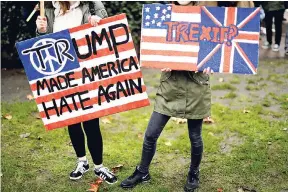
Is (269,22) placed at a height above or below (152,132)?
below

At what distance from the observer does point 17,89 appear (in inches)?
278

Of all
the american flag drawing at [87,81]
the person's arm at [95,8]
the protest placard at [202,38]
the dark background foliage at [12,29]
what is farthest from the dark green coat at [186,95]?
the dark background foliage at [12,29]

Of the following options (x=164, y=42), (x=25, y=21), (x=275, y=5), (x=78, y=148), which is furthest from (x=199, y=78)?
(x=275, y=5)

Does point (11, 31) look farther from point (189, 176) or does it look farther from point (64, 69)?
point (189, 176)

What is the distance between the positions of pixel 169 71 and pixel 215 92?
10.0 ft

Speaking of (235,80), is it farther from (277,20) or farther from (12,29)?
(12,29)

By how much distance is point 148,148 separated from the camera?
4.06 meters

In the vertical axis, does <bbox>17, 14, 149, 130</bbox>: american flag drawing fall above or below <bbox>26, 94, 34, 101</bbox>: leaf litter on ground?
above

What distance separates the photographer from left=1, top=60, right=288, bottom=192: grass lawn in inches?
→ 171

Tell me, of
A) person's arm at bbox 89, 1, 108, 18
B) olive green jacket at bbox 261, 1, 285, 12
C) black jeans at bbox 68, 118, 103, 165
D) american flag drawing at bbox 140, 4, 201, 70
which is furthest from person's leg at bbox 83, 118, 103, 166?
olive green jacket at bbox 261, 1, 285, 12

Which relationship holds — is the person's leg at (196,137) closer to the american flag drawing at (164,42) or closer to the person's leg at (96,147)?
the american flag drawing at (164,42)

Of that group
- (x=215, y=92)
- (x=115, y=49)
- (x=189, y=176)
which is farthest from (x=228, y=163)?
(x=215, y=92)

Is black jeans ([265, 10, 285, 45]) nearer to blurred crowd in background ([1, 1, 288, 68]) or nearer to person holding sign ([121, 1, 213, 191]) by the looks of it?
blurred crowd in background ([1, 1, 288, 68])

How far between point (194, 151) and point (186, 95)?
552mm
